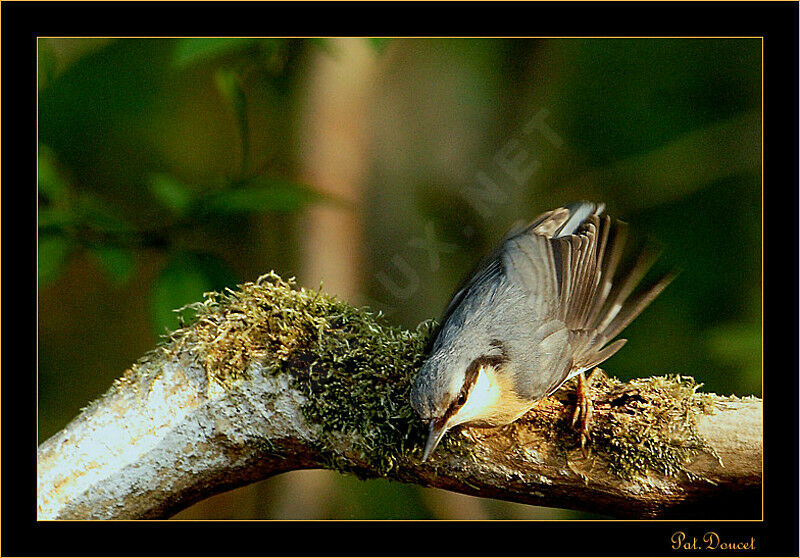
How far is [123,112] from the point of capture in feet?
8.80

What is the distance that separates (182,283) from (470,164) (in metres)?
1.71

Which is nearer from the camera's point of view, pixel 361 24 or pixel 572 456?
pixel 572 456

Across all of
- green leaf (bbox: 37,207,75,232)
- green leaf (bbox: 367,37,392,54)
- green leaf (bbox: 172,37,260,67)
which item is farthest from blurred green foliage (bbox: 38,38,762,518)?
green leaf (bbox: 367,37,392,54)

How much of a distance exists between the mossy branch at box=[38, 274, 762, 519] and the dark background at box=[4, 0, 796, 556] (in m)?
1.23

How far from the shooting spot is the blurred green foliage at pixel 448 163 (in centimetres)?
284

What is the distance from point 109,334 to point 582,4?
8.68 feet

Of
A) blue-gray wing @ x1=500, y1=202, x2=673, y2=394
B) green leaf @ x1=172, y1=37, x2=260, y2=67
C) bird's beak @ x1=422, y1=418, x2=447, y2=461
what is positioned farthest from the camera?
green leaf @ x1=172, y1=37, x2=260, y2=67

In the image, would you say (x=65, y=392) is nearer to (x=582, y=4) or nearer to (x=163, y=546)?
(x=163, y=546)

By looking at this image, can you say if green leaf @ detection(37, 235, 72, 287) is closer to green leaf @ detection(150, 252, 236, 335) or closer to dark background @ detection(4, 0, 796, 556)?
green leaf @ detection(150, 252, 236, 335)

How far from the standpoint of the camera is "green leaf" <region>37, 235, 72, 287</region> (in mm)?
1993

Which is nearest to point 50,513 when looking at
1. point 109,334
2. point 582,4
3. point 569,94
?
point 582,4

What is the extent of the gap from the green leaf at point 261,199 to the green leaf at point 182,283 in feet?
0.52

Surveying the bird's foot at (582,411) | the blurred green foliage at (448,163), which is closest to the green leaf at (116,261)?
the blurred green foliage at (448,163)

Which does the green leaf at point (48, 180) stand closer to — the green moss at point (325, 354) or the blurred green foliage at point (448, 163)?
the blurred green foliage at point (448, 163)
